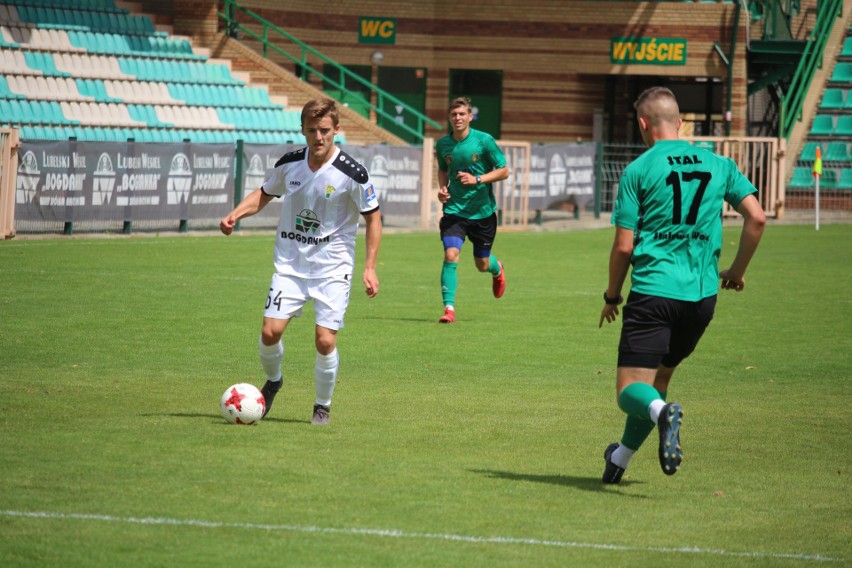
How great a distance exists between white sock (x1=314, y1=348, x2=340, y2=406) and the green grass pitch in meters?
0.21

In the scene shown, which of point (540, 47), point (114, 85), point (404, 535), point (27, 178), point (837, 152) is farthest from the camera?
point (540, 47)

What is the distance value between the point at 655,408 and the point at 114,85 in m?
22.6

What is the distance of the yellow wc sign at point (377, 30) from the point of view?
124 feet

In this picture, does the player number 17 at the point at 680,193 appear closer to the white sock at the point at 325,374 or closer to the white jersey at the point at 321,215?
the white jersey at the point at 321,215

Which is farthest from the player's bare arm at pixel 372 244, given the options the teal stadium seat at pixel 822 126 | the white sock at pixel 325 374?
the teal stadium seat at pixel 822 126

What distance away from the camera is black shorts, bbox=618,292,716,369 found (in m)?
6.64

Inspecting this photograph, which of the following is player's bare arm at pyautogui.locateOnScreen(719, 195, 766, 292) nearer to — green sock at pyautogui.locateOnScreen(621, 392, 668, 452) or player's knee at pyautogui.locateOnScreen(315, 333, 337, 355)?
green sock at pyautogui.locateOnScreen(621, 392, 668, 452)

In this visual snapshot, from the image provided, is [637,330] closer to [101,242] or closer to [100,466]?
[100,466]

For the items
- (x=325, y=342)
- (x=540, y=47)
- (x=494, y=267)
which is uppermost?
(x=540, y=47)

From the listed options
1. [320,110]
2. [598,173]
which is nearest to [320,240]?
[320,110]

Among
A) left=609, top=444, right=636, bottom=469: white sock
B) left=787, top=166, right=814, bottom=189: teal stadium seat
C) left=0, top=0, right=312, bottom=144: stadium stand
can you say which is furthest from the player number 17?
left=787, top=166, right=814, bottom=189: teal stadium seat

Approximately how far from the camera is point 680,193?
263 inches

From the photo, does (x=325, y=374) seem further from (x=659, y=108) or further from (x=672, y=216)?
(x=659, y=108)

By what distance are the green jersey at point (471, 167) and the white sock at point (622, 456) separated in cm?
749
